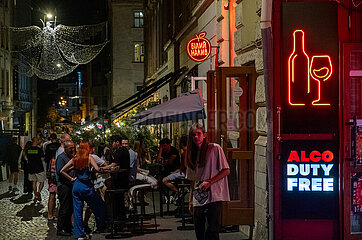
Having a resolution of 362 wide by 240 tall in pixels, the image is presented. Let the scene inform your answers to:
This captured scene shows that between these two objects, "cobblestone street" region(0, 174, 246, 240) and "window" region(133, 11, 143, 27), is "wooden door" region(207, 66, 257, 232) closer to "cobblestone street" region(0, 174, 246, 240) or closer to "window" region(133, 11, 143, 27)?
"cobblestone street" region(0, 174, 246, 240)

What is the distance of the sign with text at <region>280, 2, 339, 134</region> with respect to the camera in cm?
814

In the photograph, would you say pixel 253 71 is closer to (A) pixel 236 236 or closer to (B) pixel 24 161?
(A) pixel 236 236

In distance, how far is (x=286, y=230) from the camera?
8.51 m

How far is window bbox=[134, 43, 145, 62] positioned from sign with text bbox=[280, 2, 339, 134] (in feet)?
142

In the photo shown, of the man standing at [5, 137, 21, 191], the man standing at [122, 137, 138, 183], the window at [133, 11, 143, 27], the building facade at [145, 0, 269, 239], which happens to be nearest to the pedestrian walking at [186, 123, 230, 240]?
the building facade at [145, 0, 269, 239]

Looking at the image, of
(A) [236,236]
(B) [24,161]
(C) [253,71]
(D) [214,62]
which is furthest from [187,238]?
(B) [24,161]

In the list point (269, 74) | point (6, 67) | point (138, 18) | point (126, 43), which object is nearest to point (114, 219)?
point (269, 74)

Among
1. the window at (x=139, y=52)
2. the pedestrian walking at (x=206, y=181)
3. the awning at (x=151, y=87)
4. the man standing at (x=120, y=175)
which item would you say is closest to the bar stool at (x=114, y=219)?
the man standing at (x=120, y=175)

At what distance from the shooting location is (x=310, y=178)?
325 inches

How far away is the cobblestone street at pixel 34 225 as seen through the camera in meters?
10.9

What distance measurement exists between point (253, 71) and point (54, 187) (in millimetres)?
5434

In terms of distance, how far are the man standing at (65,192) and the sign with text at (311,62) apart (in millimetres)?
4717

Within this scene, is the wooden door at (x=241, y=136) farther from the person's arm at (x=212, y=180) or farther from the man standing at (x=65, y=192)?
the man standing at (x=65, y=192)

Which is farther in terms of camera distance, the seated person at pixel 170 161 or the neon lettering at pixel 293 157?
the seated person at pixel 170 161
